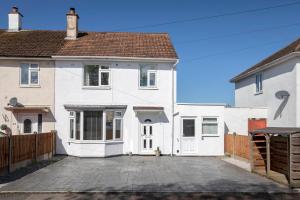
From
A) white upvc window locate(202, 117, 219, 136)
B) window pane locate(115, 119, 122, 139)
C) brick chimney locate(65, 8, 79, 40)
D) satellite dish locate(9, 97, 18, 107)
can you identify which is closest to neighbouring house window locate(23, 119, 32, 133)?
satellite dish locate(9, 97, 18, 107)

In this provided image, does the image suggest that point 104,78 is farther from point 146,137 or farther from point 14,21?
point 14,21

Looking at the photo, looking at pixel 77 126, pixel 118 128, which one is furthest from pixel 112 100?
pixel 77 126

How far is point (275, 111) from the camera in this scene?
23312 millimetres

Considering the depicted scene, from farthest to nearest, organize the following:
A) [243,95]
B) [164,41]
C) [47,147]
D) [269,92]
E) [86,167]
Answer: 1. [243,95]
2. [164,41]
3. [269,92]
4. [47,147]
5. [86,167]

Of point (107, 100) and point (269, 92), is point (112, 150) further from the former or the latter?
point (269, 92)

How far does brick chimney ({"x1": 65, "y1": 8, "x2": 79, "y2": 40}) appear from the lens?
26.0 metres

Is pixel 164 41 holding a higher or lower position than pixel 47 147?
higher

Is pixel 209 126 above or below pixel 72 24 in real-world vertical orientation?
below

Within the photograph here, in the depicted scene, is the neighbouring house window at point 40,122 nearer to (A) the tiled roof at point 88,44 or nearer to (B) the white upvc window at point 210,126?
(A) the tiled roof at point 88,44

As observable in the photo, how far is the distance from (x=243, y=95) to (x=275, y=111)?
7.35m

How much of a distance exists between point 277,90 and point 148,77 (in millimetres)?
7997

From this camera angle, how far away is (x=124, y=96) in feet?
76.3

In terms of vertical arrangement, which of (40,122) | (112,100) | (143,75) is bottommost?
(40,122)

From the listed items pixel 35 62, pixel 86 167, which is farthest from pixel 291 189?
pixel 35 62
